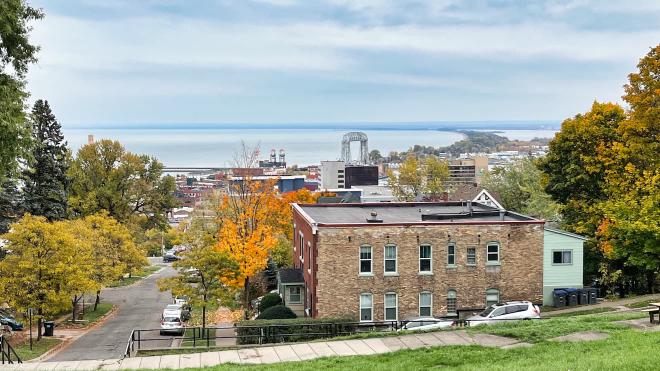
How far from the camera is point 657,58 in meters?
42.1

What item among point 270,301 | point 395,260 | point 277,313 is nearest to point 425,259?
point 395,260

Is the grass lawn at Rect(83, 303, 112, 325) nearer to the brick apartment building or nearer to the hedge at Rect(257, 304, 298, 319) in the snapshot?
the hedge at Rect(257, 304, 298, 319)

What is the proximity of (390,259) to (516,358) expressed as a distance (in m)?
18.3

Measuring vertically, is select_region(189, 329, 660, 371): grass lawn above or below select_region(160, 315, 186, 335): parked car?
above

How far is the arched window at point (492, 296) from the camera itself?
1531 inches

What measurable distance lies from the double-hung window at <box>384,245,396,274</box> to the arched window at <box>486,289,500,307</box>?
5406 mm

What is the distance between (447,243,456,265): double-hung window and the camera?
38375mm

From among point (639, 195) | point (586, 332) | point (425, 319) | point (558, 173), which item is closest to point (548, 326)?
point (586, 332)

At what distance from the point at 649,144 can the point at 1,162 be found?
35012mm

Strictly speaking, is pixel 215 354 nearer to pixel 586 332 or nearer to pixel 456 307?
pixel 586 332

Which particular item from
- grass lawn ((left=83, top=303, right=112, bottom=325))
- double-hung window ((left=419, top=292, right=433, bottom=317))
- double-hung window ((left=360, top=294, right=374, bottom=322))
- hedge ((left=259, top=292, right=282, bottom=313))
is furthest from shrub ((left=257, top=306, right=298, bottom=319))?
grass lawn ((left=83, top=303, right=112, bottom=325))

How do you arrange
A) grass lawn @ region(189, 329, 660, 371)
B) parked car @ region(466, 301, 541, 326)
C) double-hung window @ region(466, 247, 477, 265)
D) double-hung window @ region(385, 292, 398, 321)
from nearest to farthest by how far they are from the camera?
1. grass lawn @ region(189, 329, 660, 371)
2. parked car @ region(466, 301, 541, 326)
3. double-hung window @ region(385, 292, 398, 321)
4. double-hung window @ region(466, 247, 477, 265)

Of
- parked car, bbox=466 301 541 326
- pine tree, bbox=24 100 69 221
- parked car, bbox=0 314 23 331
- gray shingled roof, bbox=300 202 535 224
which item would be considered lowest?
parked car, bbox=0 314 23 331

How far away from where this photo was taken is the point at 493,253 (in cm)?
3888
